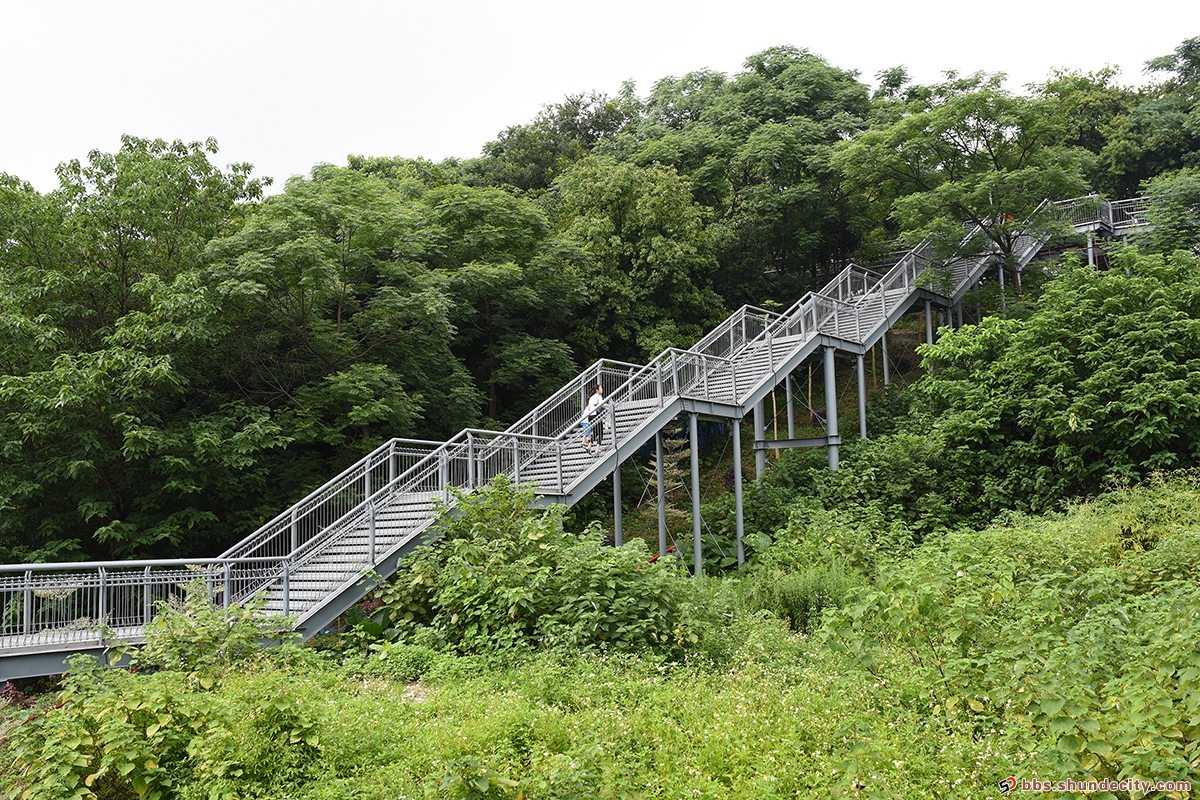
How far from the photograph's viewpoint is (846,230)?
2881cm

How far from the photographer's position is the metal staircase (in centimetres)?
1045

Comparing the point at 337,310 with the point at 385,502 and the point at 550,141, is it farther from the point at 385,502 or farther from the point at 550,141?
the point at 550,141

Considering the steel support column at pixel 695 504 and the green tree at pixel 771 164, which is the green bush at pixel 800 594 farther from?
the green tree at pixel 771 164

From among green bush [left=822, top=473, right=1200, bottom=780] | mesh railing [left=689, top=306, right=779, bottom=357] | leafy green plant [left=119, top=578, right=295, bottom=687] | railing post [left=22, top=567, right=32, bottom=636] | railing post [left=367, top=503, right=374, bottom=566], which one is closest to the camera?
green bush [left=822, top=473, right=1200, bottom=780]

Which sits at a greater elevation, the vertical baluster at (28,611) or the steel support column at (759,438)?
the steel support column at (759,438)

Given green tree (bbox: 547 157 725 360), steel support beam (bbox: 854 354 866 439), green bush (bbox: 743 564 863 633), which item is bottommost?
green bush (bbox: 743 564 863 633)

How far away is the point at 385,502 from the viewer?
12836 millimetres

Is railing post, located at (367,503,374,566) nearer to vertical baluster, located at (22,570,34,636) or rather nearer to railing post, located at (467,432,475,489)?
railing post, located at (467,432,475,489)

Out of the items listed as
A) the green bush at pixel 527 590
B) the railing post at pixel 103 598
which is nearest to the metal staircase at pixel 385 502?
the railing post at pixel 103 598

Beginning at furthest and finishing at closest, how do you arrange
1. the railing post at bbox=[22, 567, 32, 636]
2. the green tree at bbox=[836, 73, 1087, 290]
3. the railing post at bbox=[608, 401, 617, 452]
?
the green tree at bbox=[836, 73, 1087, 290]
the railing post at bbox=[608, 401, 617, 452]
the railing post at bbox=[22, 567, 32, 636]

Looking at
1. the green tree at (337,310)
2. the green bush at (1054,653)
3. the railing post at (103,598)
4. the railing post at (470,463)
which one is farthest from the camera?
the green tree at (337,310)

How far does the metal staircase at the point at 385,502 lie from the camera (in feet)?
34.3

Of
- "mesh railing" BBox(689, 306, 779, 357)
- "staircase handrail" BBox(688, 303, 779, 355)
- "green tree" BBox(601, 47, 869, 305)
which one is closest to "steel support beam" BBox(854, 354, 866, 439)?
"mesh railing" BBox(689, 306, 779, 357)

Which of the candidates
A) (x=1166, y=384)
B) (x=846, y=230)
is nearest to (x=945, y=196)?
(x=846, y=230)
